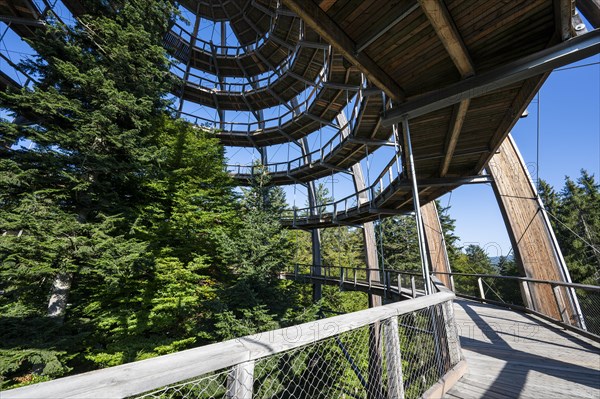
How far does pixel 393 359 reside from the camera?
1946 mm

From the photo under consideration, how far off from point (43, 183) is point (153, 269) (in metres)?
3.73

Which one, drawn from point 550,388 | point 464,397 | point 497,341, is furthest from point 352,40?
point 497,341

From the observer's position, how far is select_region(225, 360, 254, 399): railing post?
1136mm

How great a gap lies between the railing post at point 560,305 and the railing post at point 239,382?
20.2ft

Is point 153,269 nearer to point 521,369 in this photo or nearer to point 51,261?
point 51,261

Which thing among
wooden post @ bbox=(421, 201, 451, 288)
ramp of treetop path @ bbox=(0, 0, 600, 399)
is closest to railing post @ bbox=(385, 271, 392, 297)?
wooden post @ bbox=(421, 201, 451, 288)

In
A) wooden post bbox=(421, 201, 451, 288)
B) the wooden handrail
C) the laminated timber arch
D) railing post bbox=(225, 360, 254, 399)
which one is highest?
the laminated timber arch

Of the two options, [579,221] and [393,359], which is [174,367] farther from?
[579,221]

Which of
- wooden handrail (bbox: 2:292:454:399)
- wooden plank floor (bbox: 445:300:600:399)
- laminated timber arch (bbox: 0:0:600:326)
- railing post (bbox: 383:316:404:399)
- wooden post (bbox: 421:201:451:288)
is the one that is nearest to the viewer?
wooden handrail (bbox: 2:292:454:399)

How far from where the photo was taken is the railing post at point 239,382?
1.14m

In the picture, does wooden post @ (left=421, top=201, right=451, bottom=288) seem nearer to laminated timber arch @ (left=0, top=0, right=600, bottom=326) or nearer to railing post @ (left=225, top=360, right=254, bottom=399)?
laminated timber arch @ (left=0, top=0, right=600, bottom=326)

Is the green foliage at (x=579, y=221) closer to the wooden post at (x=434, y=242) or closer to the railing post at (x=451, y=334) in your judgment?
the wooden post at (x=434, y=242)

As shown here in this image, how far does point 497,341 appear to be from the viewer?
154 inches

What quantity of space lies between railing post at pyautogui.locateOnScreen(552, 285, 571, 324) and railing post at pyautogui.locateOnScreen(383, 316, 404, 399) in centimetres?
477
